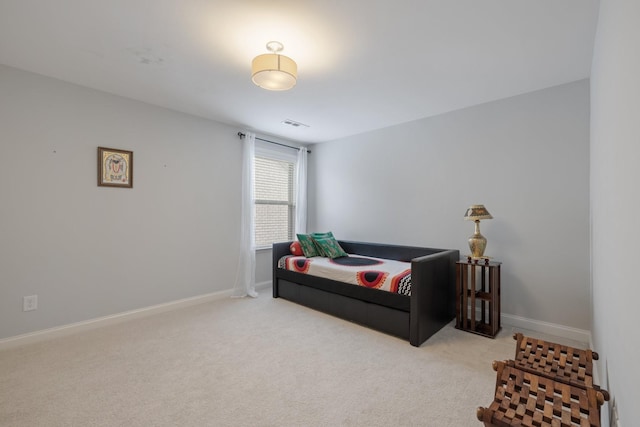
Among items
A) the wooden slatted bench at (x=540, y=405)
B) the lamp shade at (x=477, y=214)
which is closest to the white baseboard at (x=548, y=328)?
the lamp shade at (x=477, y=214)

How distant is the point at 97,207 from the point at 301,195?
2.71 metres

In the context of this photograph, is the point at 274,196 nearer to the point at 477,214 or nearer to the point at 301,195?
the point at 301,195

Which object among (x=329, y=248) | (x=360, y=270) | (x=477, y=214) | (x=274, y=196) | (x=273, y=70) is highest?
(x=273, y=70)

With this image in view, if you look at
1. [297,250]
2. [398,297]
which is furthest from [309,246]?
[398,297]

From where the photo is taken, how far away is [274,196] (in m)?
4.67

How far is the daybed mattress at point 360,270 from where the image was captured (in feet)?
9.11

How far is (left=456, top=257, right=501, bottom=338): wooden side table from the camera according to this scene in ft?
9.12

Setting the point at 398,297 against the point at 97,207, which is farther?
the point at 97,207

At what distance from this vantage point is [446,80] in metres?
2.67

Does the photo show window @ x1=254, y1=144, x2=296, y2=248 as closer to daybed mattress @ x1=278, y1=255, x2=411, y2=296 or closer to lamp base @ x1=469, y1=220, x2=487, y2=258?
daybed mattress @ x1=278, y1=255, x2=411, y2=296

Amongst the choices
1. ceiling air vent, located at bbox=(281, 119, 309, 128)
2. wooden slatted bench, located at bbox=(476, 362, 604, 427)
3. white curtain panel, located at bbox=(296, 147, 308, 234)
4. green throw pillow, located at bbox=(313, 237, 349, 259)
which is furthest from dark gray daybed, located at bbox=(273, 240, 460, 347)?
ceiling air vent, located at bbox=(281, 119, 309, 128)

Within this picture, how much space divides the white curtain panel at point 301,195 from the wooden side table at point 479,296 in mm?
2551

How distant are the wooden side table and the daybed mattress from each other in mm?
531

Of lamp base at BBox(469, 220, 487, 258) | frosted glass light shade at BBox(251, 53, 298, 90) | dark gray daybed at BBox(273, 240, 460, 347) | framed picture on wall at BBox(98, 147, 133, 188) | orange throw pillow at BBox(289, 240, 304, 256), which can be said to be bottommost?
dark gray daybed at BBox(273, 240, 460, 347)
